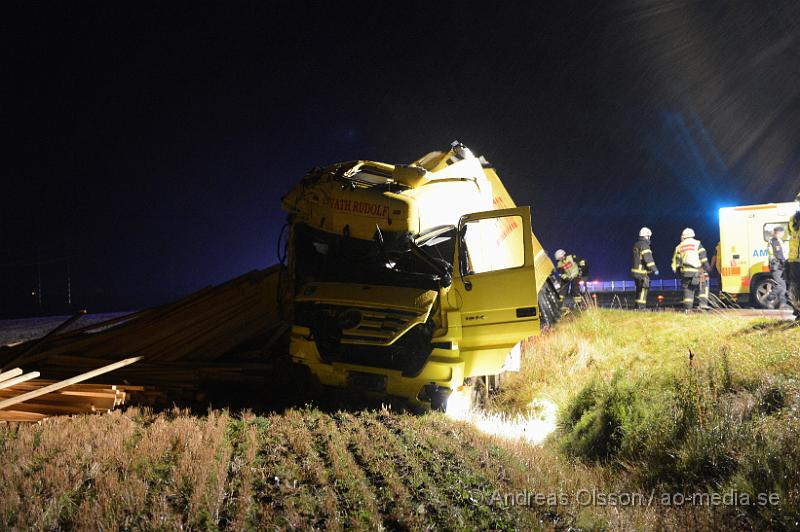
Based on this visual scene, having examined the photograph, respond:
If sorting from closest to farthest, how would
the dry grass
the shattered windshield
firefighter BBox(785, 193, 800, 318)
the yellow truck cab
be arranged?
the dry grass < the shattered windshield < firefighter BBox(785, 193, 800, 318) < the yellow truck cab

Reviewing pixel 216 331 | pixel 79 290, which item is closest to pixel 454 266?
pixel 216 331

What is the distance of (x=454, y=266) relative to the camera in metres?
6.21

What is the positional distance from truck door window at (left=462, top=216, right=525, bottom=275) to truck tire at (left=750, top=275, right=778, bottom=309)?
26.0 feet

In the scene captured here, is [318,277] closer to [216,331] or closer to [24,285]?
[216,331]

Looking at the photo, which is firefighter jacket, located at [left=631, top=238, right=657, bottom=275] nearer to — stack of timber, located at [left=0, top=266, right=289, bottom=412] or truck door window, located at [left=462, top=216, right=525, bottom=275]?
truck door window, located at [left=462, top=216, right=525, bottom=275]

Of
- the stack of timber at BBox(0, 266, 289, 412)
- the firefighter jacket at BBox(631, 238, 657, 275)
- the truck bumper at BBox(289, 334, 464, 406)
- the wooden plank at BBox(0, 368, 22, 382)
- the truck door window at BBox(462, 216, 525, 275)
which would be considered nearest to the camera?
the wooden plank at BBox(0, 368, 22, 382)

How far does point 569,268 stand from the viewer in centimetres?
1288

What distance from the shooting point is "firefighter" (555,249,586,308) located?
42.2 feet

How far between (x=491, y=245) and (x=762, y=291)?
9.37 metres

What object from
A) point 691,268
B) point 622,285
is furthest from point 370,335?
point 622,285

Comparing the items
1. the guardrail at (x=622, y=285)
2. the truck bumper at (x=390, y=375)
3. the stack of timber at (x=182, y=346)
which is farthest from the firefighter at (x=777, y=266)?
the guardrail at (x=622, y=285)

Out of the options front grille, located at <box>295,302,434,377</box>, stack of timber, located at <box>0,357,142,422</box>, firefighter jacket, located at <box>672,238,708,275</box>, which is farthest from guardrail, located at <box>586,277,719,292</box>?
stack of timber, located at <box>0,357,142,422</box>

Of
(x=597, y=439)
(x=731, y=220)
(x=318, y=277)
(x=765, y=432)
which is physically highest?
(x=731, y=220)

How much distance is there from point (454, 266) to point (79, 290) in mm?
43426
